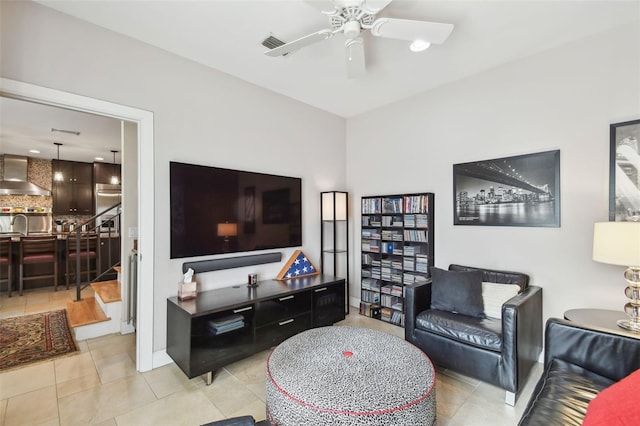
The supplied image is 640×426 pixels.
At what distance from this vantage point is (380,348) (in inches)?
76.0

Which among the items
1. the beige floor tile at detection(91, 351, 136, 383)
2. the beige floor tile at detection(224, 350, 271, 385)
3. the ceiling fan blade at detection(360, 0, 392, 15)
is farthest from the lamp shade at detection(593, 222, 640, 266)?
the beige floor tile at detection(91, 351, 136, 383)

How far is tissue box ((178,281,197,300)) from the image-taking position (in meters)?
2.51

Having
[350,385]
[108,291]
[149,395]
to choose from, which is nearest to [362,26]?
[350,385]

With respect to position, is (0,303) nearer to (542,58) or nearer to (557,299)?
(557,299)

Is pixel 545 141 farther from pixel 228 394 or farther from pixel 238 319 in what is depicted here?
pixel 228 394

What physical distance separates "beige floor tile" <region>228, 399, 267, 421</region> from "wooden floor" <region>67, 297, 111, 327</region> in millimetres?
2153

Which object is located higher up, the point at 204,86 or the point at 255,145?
the point at 204,86

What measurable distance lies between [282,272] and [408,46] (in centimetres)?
262

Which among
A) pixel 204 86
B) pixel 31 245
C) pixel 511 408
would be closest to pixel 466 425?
pixel 511 408

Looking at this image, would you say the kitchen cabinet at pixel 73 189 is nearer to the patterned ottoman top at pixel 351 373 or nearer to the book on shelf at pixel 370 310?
the book on shelf at pixel 370 310

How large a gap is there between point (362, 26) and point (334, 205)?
2155 mm

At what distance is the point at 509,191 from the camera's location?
2779mm

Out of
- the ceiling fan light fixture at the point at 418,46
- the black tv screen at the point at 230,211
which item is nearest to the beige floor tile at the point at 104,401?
the black tv screen at the point at 230,211

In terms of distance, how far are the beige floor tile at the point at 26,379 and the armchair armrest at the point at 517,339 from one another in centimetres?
339
